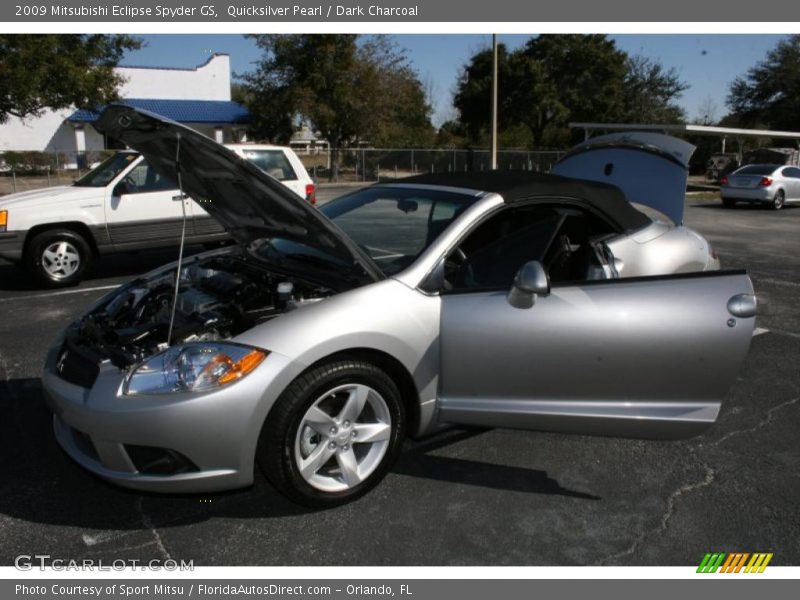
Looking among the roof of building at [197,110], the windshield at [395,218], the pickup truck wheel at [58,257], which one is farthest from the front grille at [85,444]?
the roof of building at [197,110]

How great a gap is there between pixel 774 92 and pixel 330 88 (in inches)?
1314

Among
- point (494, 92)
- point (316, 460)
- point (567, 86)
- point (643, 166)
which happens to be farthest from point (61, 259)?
point (567, 86)

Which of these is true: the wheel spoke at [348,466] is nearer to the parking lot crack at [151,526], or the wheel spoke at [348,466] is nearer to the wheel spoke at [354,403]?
the wheel spoke at [354,403]

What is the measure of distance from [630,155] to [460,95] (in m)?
46.9

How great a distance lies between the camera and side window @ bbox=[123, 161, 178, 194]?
822 cm

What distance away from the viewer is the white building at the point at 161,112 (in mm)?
40250

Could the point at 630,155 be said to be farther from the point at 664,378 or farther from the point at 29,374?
the point at 29,374

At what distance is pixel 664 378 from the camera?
3.08 metres

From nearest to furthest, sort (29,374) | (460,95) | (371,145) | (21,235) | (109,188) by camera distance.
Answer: (29,374) → (21,235) → (109,188) → (371,145) → (460,95)

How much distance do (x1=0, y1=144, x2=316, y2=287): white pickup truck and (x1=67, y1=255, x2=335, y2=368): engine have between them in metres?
4.17

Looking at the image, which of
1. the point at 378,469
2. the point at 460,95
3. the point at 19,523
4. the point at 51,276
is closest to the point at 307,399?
the point at 378,469

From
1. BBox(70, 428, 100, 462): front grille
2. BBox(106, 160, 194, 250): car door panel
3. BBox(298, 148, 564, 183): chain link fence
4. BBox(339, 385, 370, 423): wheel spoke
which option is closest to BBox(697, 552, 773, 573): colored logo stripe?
BBox(339, 385, 370, 423): wheel spoke

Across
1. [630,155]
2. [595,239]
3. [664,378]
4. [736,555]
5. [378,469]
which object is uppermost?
[630,155]

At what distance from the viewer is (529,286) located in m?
2.84
